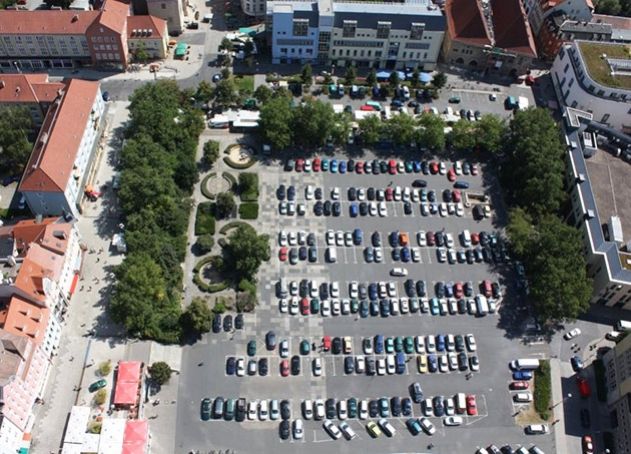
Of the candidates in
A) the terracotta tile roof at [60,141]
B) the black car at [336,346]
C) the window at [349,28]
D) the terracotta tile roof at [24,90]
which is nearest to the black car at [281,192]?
the black car at [336,346]

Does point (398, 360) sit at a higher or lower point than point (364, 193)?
lower

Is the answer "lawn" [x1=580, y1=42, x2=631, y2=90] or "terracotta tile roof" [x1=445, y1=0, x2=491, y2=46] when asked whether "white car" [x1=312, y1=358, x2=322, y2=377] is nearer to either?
"terracotta tile roof" [x1=445, y1=0, x2=491, y2=46]

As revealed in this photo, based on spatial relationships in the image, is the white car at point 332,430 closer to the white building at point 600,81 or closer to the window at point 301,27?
the window at point 301,27

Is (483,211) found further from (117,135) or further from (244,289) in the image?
(117,135)

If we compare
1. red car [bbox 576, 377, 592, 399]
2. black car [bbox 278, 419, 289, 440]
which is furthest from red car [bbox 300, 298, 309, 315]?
red car [bbox 576, 377, 592, 399]

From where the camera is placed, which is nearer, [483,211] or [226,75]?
[483,211]

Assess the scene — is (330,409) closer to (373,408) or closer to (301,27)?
(373,408)

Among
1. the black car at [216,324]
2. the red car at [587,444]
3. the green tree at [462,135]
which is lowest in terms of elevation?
the red car at [587,444]

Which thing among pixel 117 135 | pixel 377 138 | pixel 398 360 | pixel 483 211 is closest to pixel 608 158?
pixel 483 211
